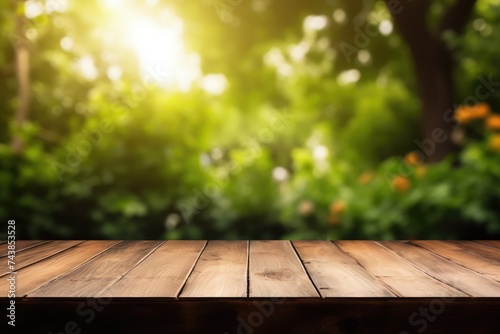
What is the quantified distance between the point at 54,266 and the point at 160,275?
1.44ft

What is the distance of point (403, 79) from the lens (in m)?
9.65

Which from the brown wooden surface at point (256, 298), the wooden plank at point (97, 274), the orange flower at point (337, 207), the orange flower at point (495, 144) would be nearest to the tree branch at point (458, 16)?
the orange flower at point (495, 144)

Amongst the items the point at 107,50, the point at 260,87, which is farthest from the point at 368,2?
the point at 107,50

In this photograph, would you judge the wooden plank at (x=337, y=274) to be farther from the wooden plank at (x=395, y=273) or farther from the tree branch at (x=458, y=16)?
the tree branch at (x=458, y=16)

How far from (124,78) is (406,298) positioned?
3.82 metres

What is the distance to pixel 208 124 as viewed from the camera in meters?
4.22

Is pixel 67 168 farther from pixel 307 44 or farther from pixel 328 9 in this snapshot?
pixel 307 44

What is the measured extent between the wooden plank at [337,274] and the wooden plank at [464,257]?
0.39 metres

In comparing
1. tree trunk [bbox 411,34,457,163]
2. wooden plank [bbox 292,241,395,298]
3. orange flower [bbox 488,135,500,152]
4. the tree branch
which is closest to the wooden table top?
wooden plank [bbox 292,241,395,298]

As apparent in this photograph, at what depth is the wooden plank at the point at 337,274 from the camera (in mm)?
1472

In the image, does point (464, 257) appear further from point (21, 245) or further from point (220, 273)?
point (21, 245)

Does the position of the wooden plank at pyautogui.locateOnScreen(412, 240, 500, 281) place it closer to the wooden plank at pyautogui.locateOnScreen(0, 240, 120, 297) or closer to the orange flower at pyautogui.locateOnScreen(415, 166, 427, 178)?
the wooden plank at pyautogui.locateOnScreen(0, 240, 120, 297)

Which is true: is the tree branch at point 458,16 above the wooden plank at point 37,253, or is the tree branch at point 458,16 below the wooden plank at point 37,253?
above

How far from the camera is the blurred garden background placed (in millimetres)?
3781
